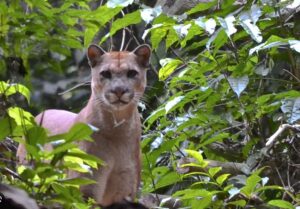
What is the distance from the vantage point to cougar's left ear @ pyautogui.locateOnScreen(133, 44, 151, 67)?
5.71 m

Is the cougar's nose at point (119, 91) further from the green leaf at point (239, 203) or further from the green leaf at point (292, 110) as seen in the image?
the green leaf at point (239, 203)

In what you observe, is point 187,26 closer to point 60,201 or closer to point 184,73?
point 184,73

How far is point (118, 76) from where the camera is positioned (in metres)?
5.49

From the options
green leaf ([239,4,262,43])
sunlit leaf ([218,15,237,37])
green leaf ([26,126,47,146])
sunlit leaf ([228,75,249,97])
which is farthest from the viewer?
sunlit leaf ([228,75,249,97])

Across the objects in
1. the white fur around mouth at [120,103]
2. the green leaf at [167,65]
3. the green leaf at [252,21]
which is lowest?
the white fur around mouth at [120,103]

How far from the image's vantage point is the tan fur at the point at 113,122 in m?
5.11

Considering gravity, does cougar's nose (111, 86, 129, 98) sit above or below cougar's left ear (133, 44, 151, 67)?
below

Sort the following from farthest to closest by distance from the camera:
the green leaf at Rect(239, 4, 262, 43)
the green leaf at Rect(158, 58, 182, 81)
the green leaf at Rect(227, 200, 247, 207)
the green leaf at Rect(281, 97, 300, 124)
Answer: the green leaf at Rect(158, 58, 182, 81)
the green leaf at Rect(281, 97, 300, 124)
the green leaf at Rect(239, 4, 262, 43)
the green leaf at Rect(227, 200, 247, 207)

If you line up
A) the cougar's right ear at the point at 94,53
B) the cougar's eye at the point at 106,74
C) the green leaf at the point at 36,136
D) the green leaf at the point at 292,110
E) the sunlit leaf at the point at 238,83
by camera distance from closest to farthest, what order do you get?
the green leaf at the point at 36,136 < the green leaf at the point at 292,110 < the sunlit leaf at the point at 238,83 < the cougar's eye at the point at 106,74 < the cougar's right ear at the point at 94,53

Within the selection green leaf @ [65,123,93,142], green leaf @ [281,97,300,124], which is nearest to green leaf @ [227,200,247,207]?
green leaf @ [281,97,300,124]

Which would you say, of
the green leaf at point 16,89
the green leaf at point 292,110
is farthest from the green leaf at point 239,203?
the green leaf at point 16,89

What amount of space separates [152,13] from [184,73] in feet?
2.40

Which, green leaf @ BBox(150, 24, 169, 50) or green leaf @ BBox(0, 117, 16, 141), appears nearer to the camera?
green leaf @ BBox(0, 117, 16, 141)

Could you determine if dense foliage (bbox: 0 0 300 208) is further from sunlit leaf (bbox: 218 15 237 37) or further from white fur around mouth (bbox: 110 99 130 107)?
white fur around mouth (bbox: 110 99 130 107)
